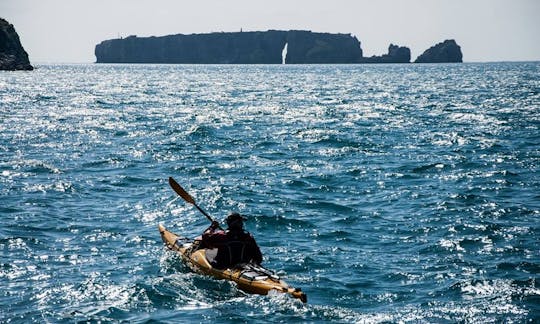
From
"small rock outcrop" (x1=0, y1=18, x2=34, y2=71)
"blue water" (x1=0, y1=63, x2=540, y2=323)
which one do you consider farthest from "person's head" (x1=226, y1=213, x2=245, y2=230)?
"small rock outcrop" (x1=0, y1=18, x2=34, y2=71)

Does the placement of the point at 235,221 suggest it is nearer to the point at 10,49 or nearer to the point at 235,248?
the point at 235,248

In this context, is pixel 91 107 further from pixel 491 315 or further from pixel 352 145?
pixel 491 315

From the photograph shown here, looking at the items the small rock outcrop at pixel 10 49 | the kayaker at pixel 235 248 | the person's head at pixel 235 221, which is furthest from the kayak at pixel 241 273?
the small rock outcrop at pixel 10 49

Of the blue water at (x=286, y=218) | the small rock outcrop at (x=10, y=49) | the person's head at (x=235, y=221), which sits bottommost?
the blue water at (x=286, y=218)

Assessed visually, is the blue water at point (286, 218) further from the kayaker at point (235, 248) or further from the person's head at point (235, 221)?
the person's head at point (235, 221)

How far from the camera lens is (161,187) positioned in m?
21.5

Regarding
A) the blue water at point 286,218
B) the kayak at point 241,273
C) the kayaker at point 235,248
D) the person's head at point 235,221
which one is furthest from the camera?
the kayaker at point 235,248

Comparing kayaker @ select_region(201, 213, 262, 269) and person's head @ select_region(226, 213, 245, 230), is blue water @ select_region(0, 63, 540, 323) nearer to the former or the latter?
kayaker @ select_region(201, 213, 262, 269)

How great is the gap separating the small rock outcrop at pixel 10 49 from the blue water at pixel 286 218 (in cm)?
8369

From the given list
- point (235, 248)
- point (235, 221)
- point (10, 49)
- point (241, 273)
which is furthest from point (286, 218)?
point (10, 49)

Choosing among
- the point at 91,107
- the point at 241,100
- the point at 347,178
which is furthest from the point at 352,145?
the point at 241,100

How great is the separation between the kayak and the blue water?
0.19 metres

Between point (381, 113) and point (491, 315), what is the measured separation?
36.0m

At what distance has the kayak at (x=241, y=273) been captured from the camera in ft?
38.9
